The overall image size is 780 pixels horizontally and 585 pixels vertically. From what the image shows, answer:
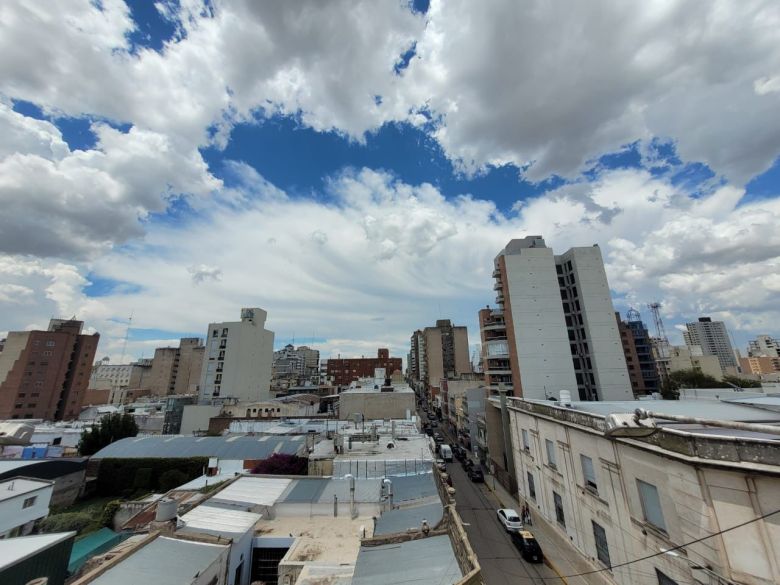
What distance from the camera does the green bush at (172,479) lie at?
118 feet

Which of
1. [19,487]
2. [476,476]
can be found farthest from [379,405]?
[19,487]

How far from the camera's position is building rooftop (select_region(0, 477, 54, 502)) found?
23281 millimetres

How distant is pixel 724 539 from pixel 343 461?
829 inches

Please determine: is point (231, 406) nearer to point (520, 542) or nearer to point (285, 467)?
point (285, 467)

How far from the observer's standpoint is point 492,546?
23828 mm

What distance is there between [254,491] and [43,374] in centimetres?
9617

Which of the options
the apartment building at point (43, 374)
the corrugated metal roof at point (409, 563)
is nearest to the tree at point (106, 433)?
the apartment building at point (43, 374)

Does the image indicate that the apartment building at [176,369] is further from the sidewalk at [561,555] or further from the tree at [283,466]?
the sidewalk at [561,555]

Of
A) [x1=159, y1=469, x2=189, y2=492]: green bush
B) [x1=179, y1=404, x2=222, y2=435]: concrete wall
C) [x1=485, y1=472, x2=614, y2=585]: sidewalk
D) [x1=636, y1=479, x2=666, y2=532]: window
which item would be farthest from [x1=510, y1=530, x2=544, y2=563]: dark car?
[x1=179, y1=404, x2=222, y2=435]: concrete wall

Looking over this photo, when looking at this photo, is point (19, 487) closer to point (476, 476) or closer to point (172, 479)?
point (172, 479)

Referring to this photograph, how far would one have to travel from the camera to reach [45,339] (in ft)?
273

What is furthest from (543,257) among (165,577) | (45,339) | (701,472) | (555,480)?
(45,339)

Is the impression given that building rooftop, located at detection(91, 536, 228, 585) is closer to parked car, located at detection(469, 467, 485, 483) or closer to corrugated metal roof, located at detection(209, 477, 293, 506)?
corrugated metal roof, located at detection(209, 477, 293, 506)

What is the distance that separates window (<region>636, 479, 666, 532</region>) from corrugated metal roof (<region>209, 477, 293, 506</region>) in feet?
57.8
